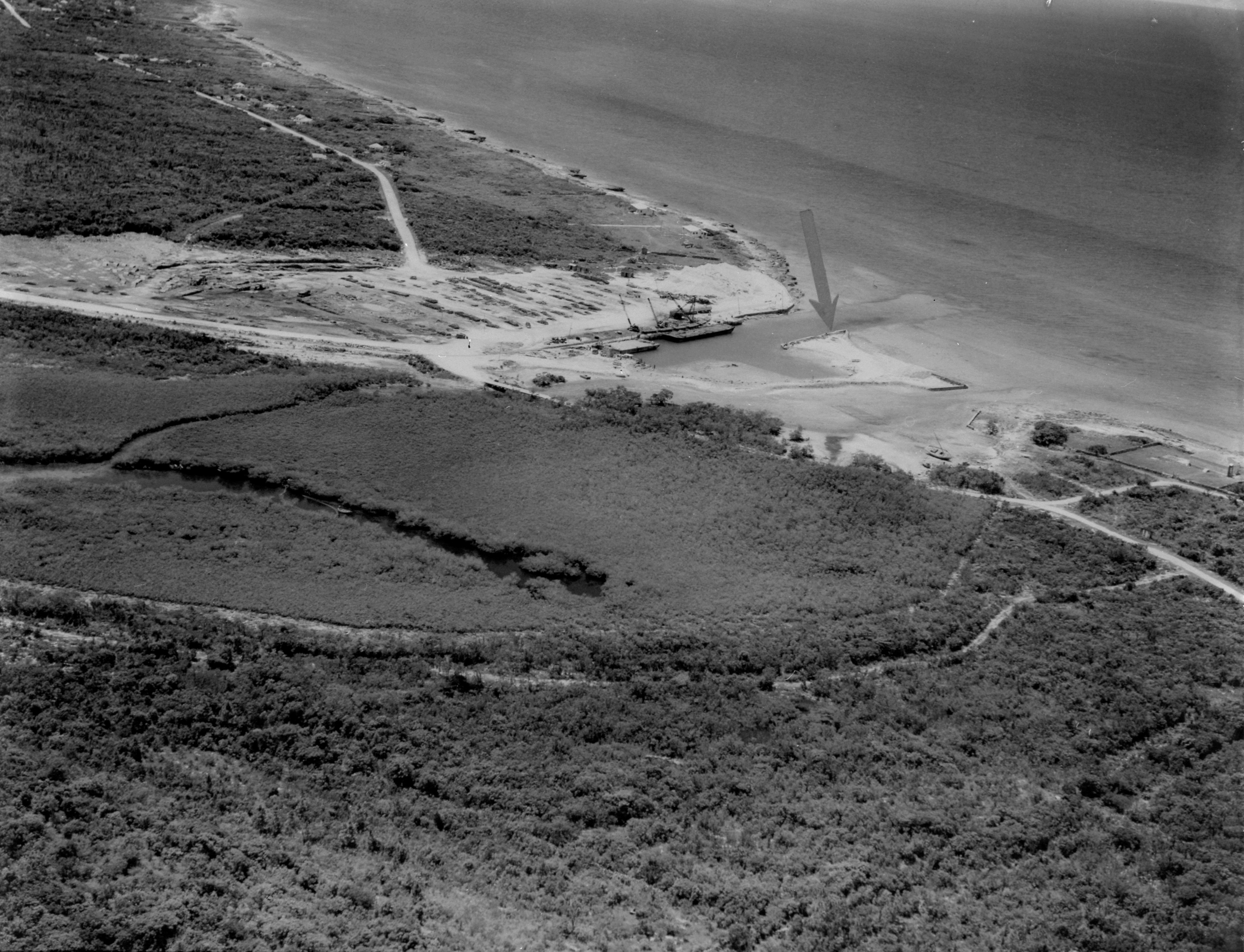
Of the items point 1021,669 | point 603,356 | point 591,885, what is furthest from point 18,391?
point 1021,669

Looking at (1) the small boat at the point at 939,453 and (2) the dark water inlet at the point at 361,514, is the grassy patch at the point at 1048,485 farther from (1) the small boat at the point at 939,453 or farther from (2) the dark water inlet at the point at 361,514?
(2) the dark water inlet at the point at 361,514

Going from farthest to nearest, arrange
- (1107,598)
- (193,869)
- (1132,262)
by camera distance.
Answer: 1. (1132,262)
2. (1107,598)
3. (193,869)

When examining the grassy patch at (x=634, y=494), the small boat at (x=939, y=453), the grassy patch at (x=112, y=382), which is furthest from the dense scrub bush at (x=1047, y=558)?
the grassy patch at (x=112, y=382)

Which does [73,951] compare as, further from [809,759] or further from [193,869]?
[809,759]

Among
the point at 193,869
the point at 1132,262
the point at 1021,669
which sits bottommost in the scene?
the point at 193,869

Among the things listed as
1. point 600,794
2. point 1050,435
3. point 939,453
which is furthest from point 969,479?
point 600,794

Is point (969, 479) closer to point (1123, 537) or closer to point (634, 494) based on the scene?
point (1123, 537)
